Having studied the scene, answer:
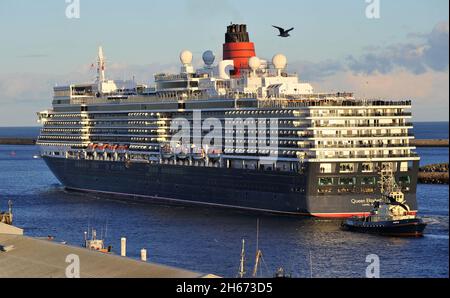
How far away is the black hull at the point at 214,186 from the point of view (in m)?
88.9

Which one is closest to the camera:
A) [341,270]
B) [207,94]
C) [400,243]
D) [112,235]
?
[341,270]

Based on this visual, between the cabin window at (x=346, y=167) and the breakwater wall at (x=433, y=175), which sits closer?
→ the cabin window at (x=346, y=167)

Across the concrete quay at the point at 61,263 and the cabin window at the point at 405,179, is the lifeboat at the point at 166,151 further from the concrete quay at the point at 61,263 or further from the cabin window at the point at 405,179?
the concrete quay at the point at 61,263

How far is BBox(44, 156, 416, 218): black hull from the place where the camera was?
88875mm

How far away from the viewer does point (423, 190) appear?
12444 centimetres

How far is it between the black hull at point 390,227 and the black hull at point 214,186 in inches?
255

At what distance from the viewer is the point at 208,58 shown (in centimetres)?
11688

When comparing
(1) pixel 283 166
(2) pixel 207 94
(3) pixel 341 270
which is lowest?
(3) pixel 341 270

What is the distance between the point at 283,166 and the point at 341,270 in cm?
2903

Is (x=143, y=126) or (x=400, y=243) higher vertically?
(x=143, y=126)

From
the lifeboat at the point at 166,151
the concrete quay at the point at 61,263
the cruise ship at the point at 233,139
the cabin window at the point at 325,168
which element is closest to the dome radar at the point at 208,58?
the cruise ship at the point at 233,139

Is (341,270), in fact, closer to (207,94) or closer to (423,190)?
(207,94)
